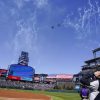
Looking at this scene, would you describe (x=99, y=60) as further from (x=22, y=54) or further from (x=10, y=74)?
(x=22, y=54)

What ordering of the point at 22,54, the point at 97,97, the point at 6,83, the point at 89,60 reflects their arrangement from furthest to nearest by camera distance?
1. the point at 22,54
2. the point at 89,60
3. the point at 6,83
4. the point at 97,97


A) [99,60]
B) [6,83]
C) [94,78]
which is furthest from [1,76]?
[94,78]

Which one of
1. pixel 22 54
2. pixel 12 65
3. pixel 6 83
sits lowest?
pixel 6 83

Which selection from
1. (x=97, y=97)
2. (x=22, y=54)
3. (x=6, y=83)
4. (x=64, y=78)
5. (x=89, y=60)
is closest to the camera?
(x=97, y=97)

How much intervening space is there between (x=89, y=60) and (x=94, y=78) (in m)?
101

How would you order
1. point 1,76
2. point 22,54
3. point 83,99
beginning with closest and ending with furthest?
point 83,99 → point 1,76 → point 22,54

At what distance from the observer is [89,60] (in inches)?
4190

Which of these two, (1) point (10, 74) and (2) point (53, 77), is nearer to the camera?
(1) point (10, 74)

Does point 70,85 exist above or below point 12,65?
below

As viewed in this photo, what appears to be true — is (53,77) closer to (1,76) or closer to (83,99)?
(1,76)

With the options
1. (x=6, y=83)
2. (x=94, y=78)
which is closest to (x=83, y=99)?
(x=94, y=78)

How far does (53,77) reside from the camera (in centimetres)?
14950

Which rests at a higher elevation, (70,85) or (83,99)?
(70,85)

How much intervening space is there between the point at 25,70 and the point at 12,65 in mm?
5806
